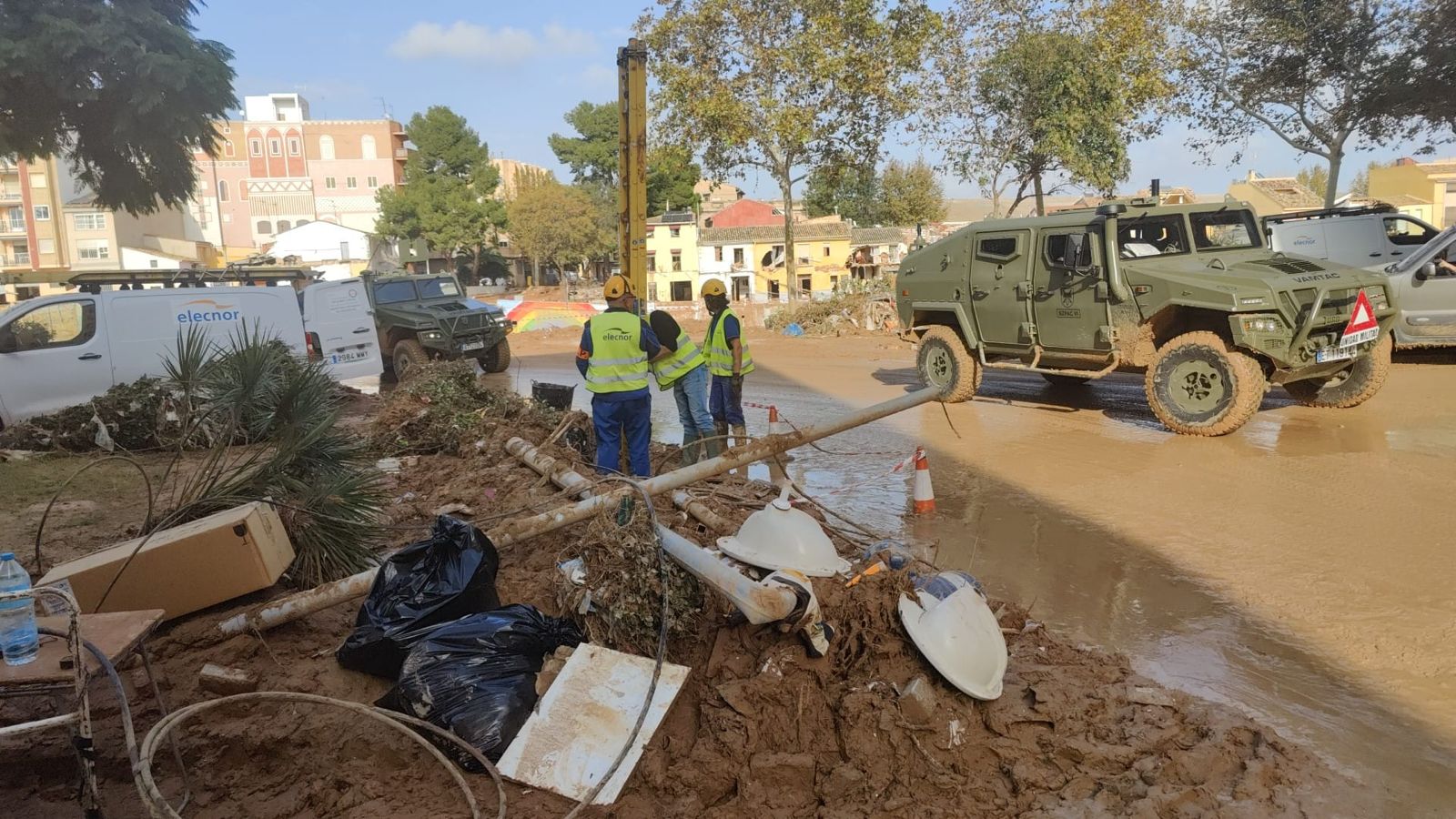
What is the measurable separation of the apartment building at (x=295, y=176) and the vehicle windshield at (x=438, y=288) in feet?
195

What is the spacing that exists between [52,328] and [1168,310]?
11.8m

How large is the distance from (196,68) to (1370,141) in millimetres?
24826

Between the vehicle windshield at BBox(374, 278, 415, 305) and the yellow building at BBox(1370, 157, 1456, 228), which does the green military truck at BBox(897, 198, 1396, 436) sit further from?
the yellow building at BBox(1370, 157, 1456, 228)

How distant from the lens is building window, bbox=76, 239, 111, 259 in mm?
55156

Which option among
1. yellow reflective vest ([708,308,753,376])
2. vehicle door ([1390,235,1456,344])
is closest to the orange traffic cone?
yellow reflective vest ([708,308,753,376])

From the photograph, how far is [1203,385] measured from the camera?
26.9 ft

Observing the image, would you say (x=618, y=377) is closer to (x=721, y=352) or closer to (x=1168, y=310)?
(x=721, y=352)

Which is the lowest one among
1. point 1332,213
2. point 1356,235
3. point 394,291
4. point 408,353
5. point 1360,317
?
point 408,353

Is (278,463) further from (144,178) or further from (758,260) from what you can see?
(758,260)

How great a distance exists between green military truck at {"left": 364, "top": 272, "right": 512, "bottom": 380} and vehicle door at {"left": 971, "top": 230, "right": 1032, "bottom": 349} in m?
9.24

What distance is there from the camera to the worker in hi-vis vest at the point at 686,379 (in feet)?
24.5

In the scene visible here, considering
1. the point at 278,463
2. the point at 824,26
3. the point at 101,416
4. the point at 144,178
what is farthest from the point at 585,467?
the point at 144,178

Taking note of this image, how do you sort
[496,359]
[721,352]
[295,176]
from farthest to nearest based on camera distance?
[295,176] → [496,359] → [721,352]

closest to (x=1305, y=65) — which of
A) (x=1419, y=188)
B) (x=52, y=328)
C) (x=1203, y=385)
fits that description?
(x=1203, y=385)
